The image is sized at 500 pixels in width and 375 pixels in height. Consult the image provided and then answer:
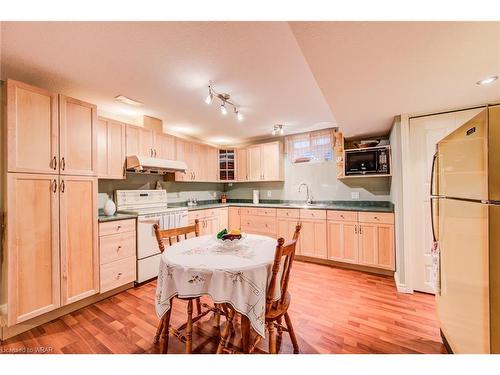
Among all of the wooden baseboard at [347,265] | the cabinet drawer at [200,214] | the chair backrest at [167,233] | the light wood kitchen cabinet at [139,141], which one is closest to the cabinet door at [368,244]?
the wooden baseboard at [347,265]

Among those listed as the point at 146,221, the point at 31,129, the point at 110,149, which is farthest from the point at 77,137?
the point at 146,221

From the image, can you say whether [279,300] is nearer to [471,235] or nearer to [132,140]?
[471,235]

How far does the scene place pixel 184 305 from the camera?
7.49 ft

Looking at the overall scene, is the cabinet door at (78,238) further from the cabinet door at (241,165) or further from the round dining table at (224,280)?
the cabinet door at (241,165)

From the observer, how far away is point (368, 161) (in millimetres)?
3215

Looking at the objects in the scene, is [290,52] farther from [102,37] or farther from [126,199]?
[126,199]

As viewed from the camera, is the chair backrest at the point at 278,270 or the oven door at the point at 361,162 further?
the oven door at the point at 361,162

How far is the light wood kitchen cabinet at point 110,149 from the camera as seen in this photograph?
105 inches

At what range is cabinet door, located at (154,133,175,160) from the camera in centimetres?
333

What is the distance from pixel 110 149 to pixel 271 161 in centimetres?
276

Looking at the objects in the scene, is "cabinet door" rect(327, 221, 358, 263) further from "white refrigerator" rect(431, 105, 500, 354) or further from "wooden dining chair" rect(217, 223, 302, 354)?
"wooden dining chair" rect(217, 223, 302, 354)

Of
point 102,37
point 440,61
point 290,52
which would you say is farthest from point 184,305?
point 440,61

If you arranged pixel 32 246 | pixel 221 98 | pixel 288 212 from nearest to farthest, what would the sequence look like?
pixel 32 246 → pixel 221 98 → pixel 288 212

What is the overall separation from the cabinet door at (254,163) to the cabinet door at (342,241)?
70.9 inches
